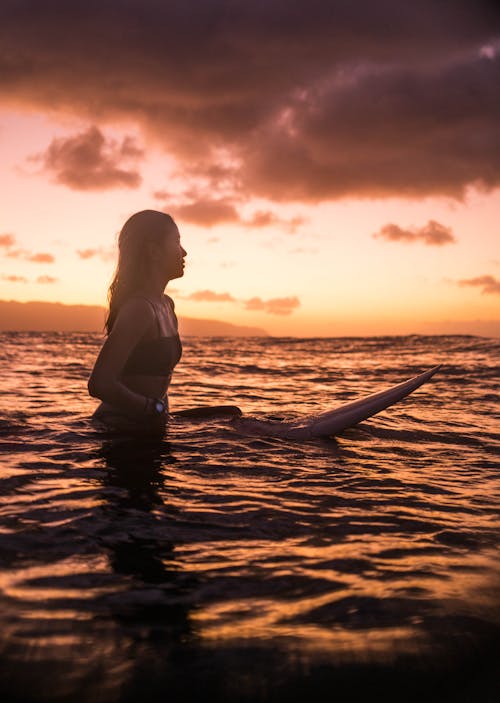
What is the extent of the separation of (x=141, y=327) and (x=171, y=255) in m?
0.75

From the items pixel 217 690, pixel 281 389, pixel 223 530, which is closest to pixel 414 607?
pixel 217 690

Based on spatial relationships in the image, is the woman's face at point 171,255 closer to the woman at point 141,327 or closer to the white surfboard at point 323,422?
the woman at point 141,327

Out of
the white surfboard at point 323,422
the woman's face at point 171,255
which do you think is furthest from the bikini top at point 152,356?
the white surfboard at point 323,422

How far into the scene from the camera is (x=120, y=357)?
449cm

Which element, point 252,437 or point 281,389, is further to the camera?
point 281,389

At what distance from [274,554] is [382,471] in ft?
6.33

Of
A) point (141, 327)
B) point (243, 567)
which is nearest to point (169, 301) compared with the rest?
point (141, 327)

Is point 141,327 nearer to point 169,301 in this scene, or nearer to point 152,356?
point 152,356

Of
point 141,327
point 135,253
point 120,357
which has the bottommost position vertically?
point 120,357

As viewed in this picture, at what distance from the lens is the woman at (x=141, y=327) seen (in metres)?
4.49

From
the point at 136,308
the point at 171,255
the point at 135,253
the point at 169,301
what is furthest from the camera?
the point at 169,301

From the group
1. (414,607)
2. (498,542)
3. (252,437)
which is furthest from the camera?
(252,437)

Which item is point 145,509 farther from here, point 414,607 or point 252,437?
point 252,437

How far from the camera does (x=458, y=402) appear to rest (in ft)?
29.3
